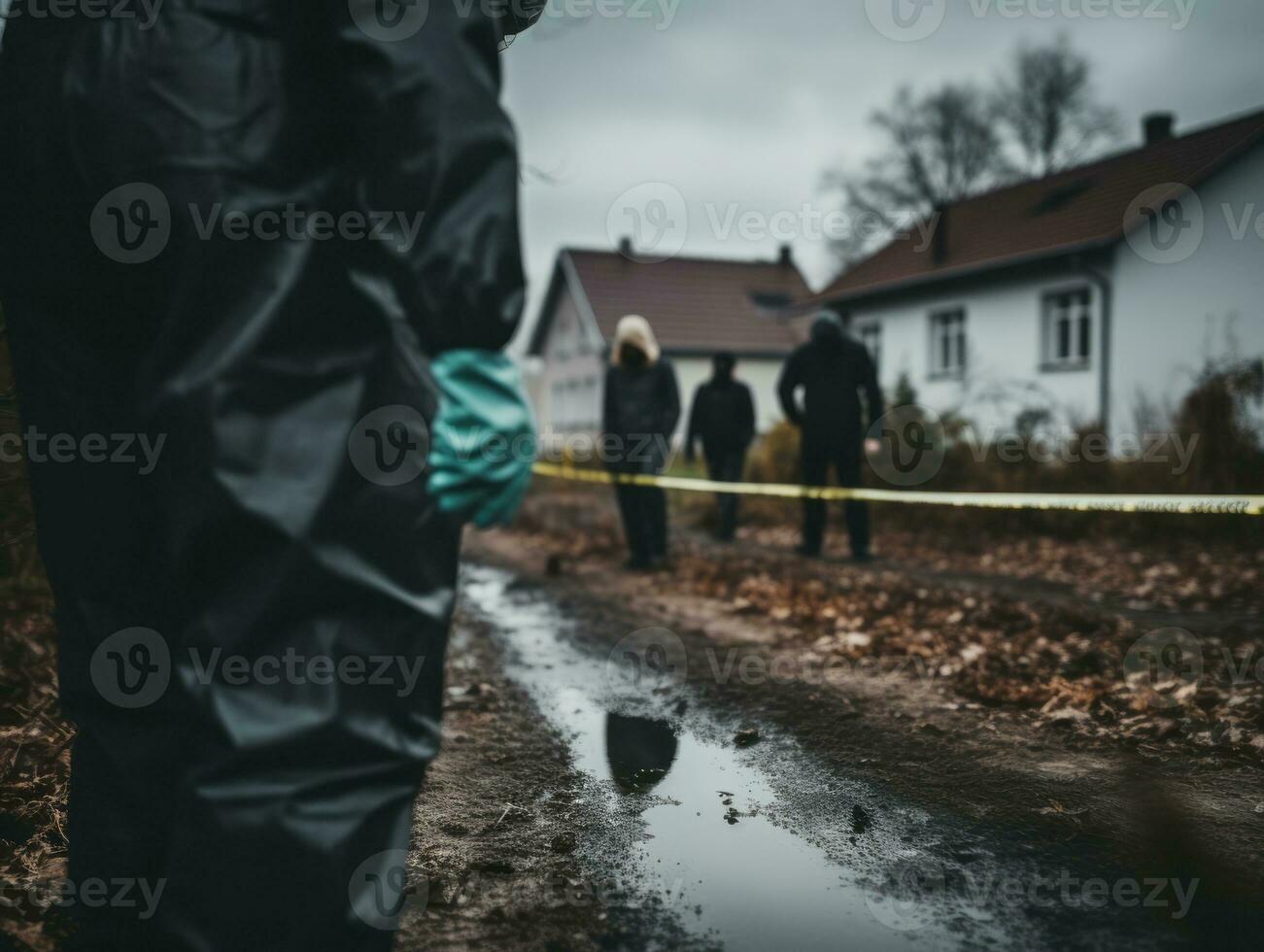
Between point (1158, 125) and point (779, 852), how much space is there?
26820 mm

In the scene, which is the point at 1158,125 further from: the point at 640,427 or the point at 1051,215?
the point at 640,427

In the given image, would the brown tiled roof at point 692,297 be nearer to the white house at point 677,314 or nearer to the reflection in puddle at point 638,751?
the white house at point 677,314

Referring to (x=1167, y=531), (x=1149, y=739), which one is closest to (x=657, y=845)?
(x=1149, y=739)

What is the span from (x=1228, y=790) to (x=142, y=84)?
3.29 metres

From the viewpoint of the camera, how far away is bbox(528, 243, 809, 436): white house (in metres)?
36.2

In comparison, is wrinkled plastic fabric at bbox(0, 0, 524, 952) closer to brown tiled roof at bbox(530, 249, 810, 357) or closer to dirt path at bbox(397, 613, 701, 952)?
dirt path at bbox(397, 613, 701, 952)

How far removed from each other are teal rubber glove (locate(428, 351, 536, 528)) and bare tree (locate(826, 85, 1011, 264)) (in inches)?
1565

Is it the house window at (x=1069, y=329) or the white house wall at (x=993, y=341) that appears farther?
the house window at (x=1069, y=329)

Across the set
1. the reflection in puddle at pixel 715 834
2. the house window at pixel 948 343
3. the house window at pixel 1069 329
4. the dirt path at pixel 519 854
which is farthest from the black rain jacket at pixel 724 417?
the house window at pixel 948 343

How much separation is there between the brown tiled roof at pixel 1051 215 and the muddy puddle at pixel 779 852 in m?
18.3

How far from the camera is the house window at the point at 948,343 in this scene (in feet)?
76.7


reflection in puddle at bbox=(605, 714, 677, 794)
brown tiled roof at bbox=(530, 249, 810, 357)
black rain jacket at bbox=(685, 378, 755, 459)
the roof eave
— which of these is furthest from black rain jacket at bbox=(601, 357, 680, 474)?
brown tiled roof at bbox=(530, 249, 810, 357)

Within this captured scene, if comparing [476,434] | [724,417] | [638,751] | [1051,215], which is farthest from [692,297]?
[476,434]

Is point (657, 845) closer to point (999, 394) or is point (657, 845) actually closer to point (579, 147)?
point (579, 147)
